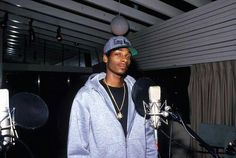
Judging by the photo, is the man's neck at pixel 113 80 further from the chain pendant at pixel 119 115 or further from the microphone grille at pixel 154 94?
the microphone grille at pixel 154 94

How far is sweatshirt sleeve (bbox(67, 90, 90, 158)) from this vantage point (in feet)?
7.85

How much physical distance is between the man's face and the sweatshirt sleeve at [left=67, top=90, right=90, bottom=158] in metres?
0.48

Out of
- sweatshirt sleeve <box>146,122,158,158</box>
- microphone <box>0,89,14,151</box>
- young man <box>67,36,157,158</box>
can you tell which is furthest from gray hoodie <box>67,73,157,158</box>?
microphone <box>0,89,14,151</box>

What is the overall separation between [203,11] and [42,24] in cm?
547

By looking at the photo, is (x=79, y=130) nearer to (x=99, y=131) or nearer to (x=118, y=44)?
(x=99, y=131)

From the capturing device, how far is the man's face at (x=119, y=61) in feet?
9.02

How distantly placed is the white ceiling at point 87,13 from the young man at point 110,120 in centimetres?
328

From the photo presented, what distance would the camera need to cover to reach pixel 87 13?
21.9ft

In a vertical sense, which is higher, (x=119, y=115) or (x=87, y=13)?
(x=87, y=13)

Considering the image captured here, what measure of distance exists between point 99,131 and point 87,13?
4812 millimetres

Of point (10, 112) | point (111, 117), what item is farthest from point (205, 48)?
point (10, 112)

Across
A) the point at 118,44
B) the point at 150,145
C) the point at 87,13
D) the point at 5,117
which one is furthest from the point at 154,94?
the point at 87,13

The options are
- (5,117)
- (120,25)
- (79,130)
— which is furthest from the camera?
(120,25)

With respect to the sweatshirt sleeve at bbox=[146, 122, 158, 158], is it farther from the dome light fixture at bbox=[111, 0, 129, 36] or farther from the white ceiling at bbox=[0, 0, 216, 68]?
the white ceiling at bbox=[0, 0, 216, 68]
